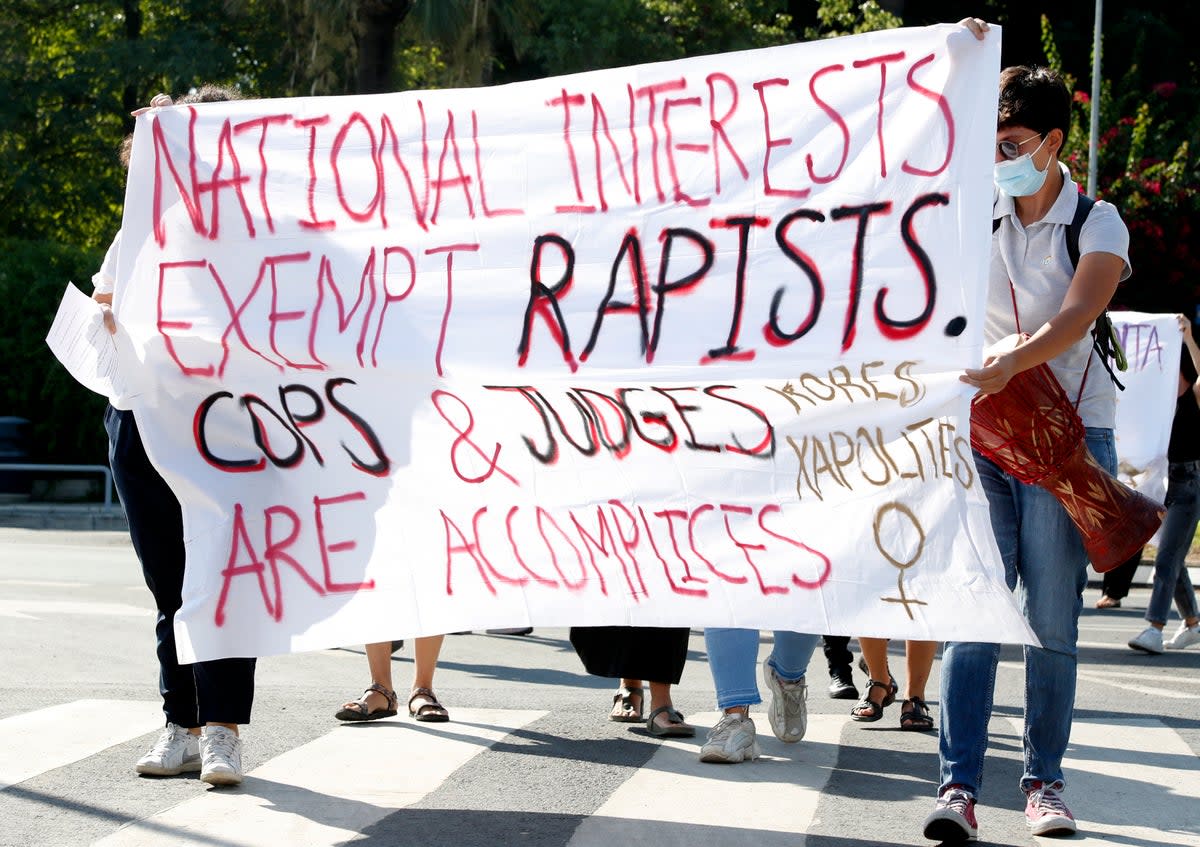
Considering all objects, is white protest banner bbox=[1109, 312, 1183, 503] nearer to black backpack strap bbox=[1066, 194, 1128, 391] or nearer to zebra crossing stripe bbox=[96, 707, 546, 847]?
zebra crossing stripe bbox=[96, 707, 546, 847]

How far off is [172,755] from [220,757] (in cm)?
24


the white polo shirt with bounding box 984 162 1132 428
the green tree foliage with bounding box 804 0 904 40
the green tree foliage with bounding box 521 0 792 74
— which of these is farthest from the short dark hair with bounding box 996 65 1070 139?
the green tree foliage with bounding box 521 0 792 74

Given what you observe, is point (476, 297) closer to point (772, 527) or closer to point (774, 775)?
point (772, 527)

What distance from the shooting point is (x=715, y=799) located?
5.03 m

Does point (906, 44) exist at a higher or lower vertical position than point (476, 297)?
higher

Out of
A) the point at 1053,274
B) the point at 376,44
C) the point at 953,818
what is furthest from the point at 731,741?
the point at 376,44

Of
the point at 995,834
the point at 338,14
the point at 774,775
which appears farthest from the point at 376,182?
the point at 338,14

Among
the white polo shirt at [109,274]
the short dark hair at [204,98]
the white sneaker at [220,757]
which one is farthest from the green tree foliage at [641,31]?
the white sneaker at [220,757]

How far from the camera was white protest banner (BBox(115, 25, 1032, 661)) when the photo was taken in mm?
4520

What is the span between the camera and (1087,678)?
800cm

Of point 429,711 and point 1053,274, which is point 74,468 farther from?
point 1053,274

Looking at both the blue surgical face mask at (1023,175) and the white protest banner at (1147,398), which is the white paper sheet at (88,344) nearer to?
the blue surgical face mask at (1023,175)

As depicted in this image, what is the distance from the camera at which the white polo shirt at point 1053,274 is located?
4570mm

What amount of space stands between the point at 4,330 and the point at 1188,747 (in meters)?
18.5
